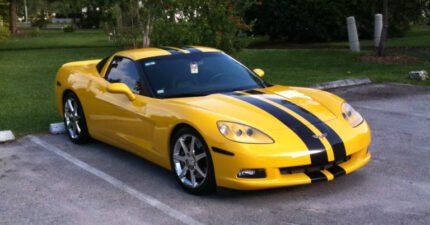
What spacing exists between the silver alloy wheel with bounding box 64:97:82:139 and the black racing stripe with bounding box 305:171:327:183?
3.35 meters

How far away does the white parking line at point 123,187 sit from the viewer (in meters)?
→ 4.47

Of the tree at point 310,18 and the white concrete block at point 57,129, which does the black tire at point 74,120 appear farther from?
the tree at point 310,18

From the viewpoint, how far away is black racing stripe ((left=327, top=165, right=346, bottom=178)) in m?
4.82

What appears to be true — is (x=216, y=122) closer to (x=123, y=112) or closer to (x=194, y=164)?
(x=194, y=164)

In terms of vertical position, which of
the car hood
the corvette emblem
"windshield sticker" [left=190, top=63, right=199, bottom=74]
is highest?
"windshield sticker" [left=190, top=63, right=199, bottom=74]

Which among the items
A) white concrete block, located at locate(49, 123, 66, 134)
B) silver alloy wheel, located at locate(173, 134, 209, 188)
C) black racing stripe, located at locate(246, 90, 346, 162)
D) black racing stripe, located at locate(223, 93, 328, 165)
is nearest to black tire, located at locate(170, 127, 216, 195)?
silver alloy wheel, located at locate(173, 134, 209, 188)

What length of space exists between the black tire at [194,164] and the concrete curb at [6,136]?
9.98ft

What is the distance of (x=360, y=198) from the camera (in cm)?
479

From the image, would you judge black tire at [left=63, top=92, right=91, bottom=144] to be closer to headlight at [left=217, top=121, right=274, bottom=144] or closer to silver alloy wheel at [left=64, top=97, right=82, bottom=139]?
silver alloy wheel at [left=64, top=97, right=82, bottom=139]

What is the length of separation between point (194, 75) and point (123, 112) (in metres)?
0.85

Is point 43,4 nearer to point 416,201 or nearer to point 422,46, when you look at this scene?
point 422,46

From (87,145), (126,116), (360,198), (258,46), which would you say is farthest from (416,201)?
(258,46)

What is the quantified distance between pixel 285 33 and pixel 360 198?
2190 cm

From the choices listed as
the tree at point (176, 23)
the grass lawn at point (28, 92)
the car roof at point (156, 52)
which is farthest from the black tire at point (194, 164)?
the tree at point (176, 23)
